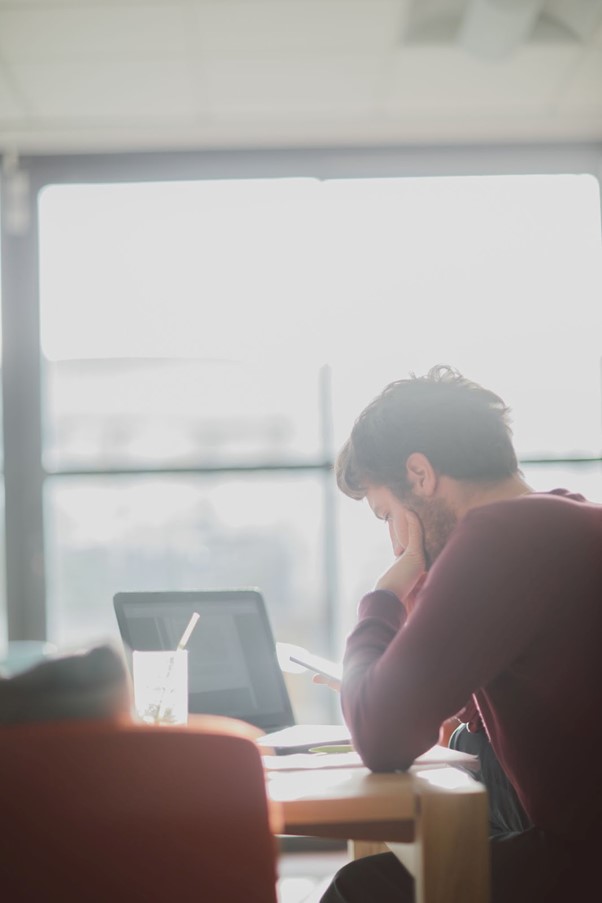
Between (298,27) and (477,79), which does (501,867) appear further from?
(477,79)

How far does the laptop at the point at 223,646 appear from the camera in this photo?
195 cm

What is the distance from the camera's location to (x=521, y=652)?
138 cm

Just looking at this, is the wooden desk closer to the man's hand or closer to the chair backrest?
the chair backrest

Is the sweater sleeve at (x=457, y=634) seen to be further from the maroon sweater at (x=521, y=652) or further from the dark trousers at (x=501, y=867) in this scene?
the dark trousers at (x=501, y=867)

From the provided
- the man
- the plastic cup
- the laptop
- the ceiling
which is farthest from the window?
the man

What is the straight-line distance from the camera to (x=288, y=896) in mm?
3049

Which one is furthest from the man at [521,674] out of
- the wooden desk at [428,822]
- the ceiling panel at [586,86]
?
the ceiling panel at [586,86]

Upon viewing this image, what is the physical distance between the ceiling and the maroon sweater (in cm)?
216

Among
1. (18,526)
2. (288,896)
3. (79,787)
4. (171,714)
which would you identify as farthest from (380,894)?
(18,526)

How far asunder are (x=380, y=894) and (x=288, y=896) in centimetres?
162

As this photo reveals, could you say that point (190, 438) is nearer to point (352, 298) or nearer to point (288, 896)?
point (352, 298)

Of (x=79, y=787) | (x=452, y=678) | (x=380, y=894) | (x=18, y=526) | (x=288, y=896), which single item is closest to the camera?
(x=79, y=787)

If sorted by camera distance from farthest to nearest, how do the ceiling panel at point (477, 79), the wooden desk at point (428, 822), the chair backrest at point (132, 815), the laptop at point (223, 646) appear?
1. the ceiling panel at point (477, 79)
2. the laptop at point (223, 646)
3. the wooden desk at point (428, 822)
4. the chair backrest at point (132, 815)

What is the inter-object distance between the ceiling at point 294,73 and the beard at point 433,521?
187 cm
